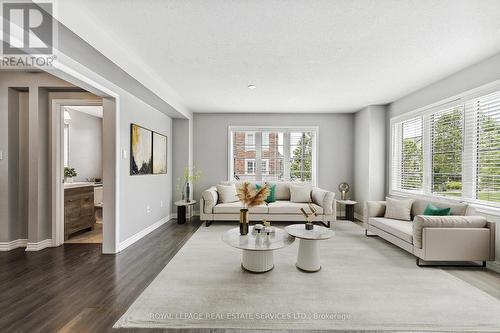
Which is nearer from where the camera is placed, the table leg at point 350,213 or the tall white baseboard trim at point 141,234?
Answer: the tall white baseboard trim at point 141,234

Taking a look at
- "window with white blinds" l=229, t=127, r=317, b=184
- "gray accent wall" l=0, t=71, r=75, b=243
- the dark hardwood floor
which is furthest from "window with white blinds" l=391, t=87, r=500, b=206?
"gray accent wall" l=0, t=71, r=75, b=243

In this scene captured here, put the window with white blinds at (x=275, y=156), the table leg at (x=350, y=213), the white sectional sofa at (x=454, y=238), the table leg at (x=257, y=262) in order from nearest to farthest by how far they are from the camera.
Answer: the table leg at (x=257, y=262) < the white sectional sofa at (x=454, y=238) < the table leg at (x=350, y=213) < the window with white blinds at (x=275, y=156)

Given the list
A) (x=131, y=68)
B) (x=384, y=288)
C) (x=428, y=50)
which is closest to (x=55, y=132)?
(x=131, y=68)

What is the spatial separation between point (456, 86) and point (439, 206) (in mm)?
1744

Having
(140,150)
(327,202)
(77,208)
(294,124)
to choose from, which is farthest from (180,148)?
(327,202)

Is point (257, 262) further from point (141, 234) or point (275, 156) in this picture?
point (275, 156)

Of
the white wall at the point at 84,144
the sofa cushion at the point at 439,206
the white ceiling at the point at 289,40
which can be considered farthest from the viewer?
the white wall at the point at 84,144

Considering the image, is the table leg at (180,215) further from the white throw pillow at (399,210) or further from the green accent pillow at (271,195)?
the white throw pillow at (399,210)

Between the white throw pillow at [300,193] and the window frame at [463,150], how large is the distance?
165cm

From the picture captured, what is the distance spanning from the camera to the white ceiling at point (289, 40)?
1.96 m

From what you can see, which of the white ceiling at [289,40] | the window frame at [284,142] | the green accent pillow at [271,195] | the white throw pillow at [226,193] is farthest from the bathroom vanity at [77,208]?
the green accent pillow at [271,195]

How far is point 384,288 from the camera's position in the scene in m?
2.36

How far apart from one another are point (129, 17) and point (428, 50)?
3.16m

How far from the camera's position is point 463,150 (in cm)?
331
